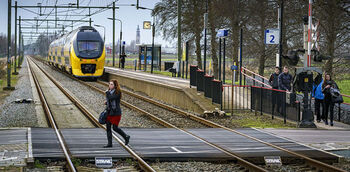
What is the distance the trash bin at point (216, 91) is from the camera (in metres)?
19.5

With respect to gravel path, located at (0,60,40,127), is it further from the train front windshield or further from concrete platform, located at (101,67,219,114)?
the train front windshield

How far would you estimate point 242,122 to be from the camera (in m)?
16.9

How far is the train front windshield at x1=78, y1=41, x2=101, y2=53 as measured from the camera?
121ft

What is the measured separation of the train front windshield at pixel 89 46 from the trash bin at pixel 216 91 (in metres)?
18.6

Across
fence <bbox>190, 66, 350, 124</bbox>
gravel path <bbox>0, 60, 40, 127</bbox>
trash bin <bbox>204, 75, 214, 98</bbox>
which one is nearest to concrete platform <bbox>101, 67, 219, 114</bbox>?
trash bin <bbox>204, 75, 214, 98</bbox>

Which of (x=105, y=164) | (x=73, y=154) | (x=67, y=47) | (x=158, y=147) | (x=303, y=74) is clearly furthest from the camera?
(x=67, y=47)

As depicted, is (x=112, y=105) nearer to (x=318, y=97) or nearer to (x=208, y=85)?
(x=318, y=97)

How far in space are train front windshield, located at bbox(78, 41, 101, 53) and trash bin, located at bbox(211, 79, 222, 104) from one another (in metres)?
18.6

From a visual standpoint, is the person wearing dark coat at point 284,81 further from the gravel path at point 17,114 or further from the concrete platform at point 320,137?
the gravel path at point 17,114

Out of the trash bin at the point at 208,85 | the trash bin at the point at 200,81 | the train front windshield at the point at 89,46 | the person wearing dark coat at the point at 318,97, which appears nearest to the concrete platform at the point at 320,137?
the person wearing dark coat at the point at 318,97

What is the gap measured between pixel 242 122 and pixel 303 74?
2618 millimetres

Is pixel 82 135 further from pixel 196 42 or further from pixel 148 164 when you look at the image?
pixel 196 42

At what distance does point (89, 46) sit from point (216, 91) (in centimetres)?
1928

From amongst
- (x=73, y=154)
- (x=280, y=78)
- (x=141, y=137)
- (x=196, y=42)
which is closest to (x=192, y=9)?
(x=196, y=42)
